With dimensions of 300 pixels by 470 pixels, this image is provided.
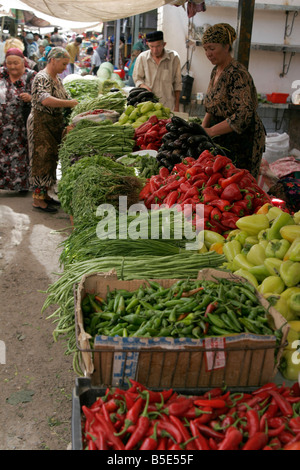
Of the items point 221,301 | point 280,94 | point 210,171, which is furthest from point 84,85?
point 221,301

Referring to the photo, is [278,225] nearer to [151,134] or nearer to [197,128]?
[197,128]

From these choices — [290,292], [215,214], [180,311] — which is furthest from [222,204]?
[180,311]

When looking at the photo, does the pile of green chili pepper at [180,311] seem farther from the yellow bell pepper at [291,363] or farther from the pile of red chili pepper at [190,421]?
the pile of red chili pepper at [190,421]

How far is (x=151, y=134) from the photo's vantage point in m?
5.34

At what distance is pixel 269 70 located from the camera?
434 inches

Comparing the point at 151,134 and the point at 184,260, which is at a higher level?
the point at 151,134

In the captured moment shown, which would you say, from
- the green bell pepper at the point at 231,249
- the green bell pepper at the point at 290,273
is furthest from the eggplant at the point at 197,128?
the green bell pepper at the point at 290,273

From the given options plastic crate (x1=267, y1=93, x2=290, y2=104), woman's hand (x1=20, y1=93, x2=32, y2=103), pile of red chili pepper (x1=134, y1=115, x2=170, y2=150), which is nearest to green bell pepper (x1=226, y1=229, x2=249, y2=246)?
pile of red chili pepper (x1=134, y1=115, x2=170, y2=150)

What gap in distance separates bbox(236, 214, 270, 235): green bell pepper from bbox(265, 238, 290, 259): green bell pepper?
25cm

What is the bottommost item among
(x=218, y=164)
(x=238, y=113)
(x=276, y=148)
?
(x=276, y=148)

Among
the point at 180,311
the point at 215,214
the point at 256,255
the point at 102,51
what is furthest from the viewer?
the point at 102,51

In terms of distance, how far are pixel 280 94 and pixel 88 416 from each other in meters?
10.1

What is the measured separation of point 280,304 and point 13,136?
6.01 metres

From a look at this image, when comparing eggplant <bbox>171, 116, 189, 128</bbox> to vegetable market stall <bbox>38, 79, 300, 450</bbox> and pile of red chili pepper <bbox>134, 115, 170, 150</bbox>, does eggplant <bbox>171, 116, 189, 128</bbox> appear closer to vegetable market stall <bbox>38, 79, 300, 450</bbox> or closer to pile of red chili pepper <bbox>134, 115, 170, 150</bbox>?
vegetable market stall <bbox>38, 79, 300, 450</bbox>
